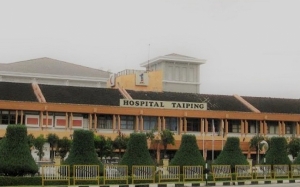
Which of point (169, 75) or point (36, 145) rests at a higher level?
point (169, 75)

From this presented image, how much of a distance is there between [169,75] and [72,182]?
5612cm

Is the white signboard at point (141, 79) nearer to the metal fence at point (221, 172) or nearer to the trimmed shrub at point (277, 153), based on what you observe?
the trimmed shrub at point (277, 153)

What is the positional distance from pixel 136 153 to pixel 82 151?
3.73 m

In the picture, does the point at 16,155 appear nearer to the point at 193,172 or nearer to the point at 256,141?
the point at 193,172

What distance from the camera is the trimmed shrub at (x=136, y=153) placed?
35844 mm

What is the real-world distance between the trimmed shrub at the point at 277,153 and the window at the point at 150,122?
2151 centimetres

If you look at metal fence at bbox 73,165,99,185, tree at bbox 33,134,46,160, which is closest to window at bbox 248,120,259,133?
tree at bbox 33,134,46,160

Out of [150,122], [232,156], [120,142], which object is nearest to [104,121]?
[150,122]

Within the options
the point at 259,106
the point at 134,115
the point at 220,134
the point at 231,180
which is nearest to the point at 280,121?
the point at 259,106

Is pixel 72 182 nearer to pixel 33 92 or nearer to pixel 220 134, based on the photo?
pixel 33 92

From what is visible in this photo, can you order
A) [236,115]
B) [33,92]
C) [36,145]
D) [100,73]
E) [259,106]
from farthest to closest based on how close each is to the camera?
[100,73] < [259,106] < [236,115] < [33,92] < [36,145]

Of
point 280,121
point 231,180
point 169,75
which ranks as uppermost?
point 169,75

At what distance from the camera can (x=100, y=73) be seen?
98.8 m

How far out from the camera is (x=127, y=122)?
203 ft
